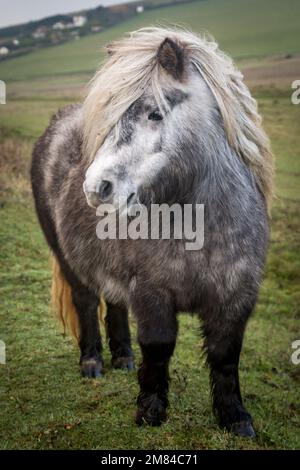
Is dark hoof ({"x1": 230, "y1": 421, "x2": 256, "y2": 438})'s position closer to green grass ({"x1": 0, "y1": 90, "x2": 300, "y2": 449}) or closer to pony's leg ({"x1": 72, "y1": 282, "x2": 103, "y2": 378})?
green grass ({"x1": 0, "y1": 90, "x2": 300, "y2": 449})

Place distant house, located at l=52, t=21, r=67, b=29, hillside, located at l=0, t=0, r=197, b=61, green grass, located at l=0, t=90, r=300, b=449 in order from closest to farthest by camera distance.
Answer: green grass, located at l=0, t=90, r=300, b=449
hillside, located at l=0, t=0, r=197, b=61
distant house, located at l=52, t=21, r=67, b=29

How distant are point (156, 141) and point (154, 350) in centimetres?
128

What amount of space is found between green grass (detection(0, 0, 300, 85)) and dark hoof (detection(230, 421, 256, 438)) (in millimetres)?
9860

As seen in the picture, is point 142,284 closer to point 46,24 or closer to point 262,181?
point 262,181

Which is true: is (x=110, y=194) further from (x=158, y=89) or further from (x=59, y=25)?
(x=59, y=25)

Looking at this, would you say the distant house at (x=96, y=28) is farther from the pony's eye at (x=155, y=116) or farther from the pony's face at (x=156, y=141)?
the pony's eye at (x=155, y=116)

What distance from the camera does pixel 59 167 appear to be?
4.70m

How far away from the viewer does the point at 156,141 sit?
9.98ft

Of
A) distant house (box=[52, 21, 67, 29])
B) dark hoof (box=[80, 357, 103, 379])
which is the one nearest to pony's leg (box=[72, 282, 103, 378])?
dark hoof (box=[80, 357, 103, 379])

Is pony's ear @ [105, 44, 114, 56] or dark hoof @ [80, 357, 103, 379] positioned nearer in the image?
pony's ear @ [105, 44, 114, 56]

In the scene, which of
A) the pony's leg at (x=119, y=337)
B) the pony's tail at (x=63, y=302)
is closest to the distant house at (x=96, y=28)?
the pony's tail at (x=63, y=302)

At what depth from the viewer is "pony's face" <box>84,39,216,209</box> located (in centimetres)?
292

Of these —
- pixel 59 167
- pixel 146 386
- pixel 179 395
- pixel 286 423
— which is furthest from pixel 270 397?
pixel 59 167

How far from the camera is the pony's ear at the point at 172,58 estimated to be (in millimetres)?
3090
